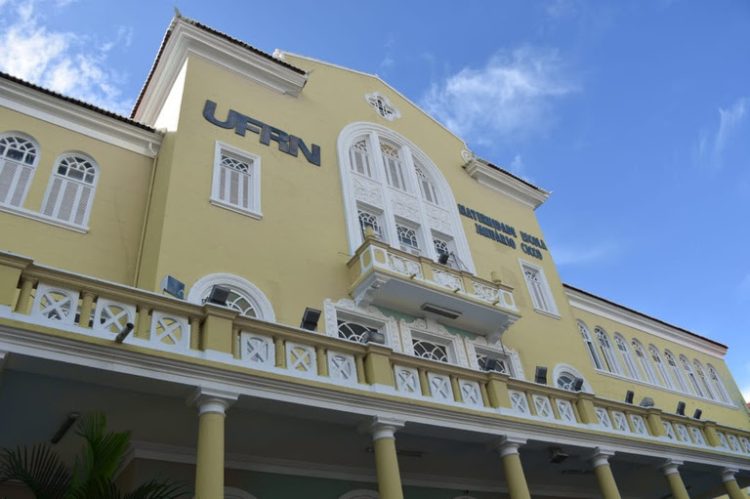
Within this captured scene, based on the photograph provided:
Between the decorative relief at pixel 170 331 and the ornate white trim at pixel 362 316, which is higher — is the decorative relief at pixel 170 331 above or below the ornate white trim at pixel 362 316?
below

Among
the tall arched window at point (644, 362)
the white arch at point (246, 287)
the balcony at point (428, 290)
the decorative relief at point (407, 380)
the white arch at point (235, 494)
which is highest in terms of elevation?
the tall arched window at point (644, 362)

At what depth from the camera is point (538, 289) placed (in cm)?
1977

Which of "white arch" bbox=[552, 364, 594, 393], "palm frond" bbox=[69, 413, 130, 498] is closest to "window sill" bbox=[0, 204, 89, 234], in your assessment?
"palm frond" bbox=[69, 413, 130, 498]

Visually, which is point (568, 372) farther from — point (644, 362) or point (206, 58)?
point (206, 58)

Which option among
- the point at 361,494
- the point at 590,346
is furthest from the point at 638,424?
the point at 590,346

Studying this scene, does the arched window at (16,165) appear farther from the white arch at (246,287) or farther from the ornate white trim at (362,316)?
the ornate white trim at (362,316)

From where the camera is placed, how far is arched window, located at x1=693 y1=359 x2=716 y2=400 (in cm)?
2592

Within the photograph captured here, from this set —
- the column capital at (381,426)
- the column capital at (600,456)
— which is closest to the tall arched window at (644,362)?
the column capital at (600,456)

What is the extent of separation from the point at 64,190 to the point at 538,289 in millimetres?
14085

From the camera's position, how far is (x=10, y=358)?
713cm

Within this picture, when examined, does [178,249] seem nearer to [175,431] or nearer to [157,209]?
[157,209]

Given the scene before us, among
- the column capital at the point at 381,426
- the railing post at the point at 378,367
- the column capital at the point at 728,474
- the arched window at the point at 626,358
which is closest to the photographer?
the column capital at the point at 381,426

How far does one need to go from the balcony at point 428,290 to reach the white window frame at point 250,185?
2626 mm

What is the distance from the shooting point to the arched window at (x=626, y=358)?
2256 cm
